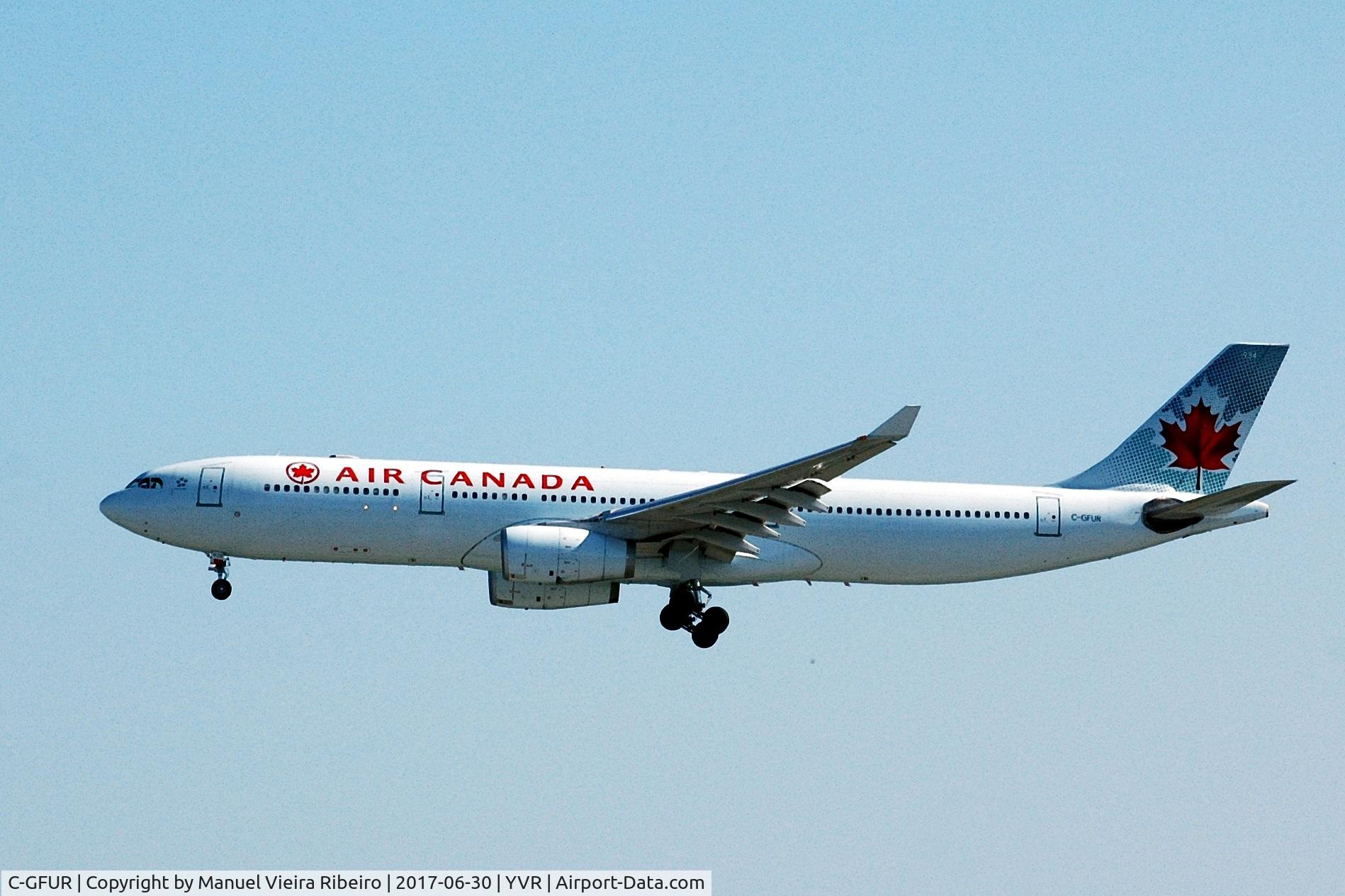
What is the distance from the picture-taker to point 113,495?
43.5 meters

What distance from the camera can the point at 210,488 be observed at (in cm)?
4234

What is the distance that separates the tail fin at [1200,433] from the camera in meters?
46.5

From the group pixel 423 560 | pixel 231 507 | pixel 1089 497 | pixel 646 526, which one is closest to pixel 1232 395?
pixel 1089 497

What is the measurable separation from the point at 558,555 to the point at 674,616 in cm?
334

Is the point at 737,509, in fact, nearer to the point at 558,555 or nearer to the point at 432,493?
the point at 558,555

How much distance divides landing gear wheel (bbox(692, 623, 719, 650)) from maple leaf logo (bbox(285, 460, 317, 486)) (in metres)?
8.89

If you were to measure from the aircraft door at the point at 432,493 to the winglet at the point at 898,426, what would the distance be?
396 inches

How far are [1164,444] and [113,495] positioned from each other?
24349mm

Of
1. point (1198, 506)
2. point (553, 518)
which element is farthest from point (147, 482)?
point (1198, 506)

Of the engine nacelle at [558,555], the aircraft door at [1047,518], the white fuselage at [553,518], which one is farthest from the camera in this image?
the aircraft door at [1047,518]

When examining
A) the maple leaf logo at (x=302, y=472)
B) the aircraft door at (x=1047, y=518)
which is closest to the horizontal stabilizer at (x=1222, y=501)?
the aircraft door at (x=1047, y=518)

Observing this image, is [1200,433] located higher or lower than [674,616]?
higher

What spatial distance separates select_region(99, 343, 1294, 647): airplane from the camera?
1638 inches

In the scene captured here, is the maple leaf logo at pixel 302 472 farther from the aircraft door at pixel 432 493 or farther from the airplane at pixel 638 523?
the aircraft door at pixel 432 493
